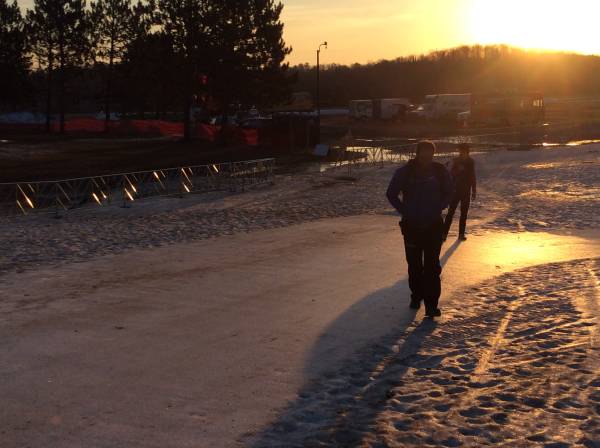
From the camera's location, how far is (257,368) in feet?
19.6

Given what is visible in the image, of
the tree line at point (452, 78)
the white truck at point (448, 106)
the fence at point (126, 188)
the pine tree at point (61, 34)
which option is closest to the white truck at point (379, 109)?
the white truck at point (448, 106)

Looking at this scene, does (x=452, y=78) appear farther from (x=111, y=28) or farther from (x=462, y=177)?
(x=462, y=177)

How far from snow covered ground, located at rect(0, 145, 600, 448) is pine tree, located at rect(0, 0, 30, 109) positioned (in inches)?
2245

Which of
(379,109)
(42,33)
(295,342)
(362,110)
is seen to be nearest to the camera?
(295,342)

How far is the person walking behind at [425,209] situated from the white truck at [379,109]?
72618mm

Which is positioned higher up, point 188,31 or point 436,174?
point 188,31

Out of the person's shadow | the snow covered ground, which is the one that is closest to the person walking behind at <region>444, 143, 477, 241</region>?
the snow covered ground

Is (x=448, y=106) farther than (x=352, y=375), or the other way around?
(x=448, y=106)

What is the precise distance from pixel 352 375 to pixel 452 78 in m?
162

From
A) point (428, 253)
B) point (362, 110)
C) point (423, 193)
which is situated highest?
point (362, 110)

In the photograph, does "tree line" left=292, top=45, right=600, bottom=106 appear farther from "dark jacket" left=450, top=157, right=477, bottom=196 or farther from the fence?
"dark jacket" left=450, top=157, right=477, bottom=196

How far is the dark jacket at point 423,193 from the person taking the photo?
7.32 m

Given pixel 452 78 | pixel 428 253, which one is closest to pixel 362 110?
pixel 428 253

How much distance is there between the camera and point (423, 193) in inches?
288
